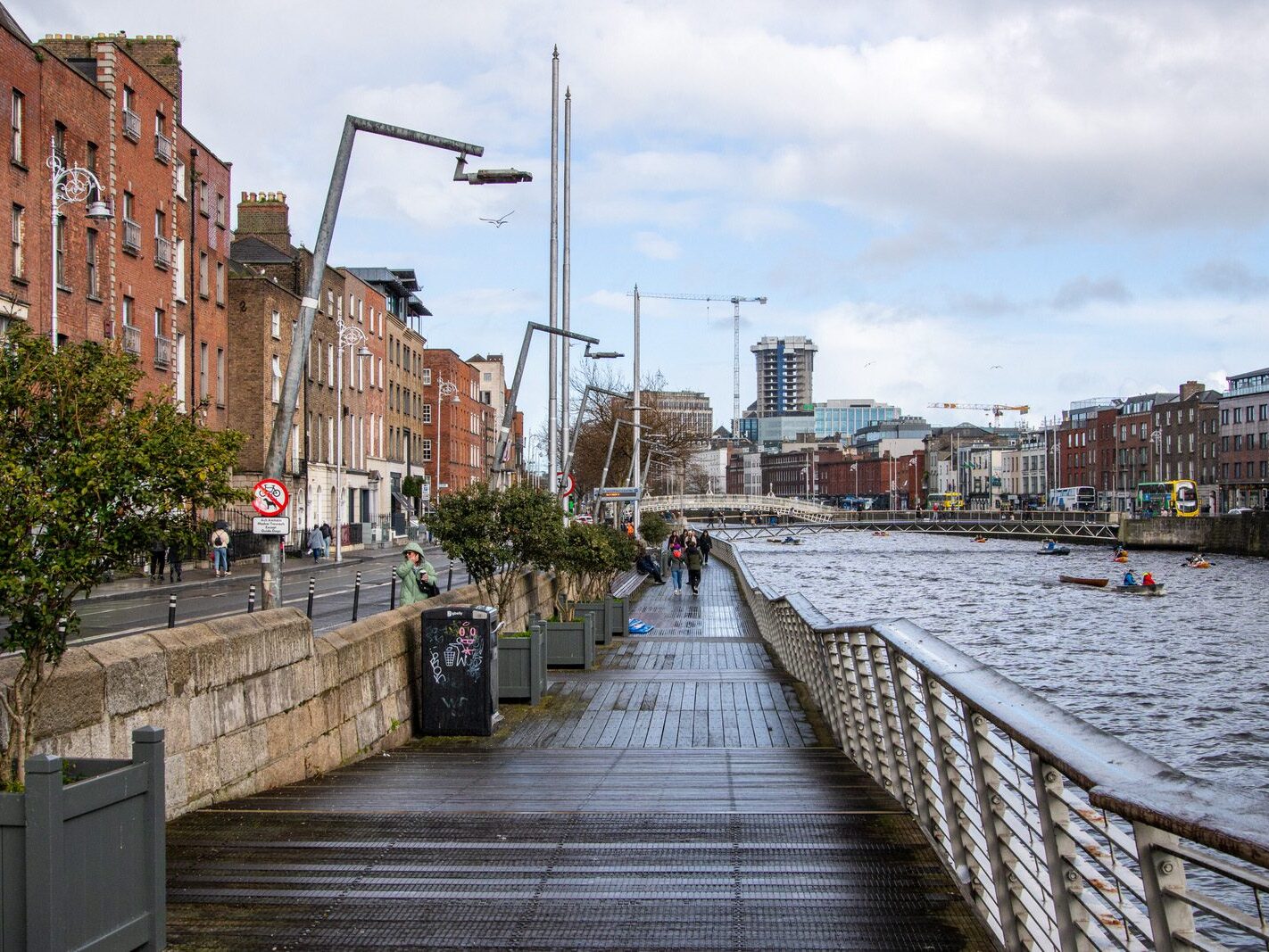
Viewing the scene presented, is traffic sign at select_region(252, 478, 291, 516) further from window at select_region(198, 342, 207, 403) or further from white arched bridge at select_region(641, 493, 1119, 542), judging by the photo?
white arched bridge at select_region(641, 493, 1119, 542)

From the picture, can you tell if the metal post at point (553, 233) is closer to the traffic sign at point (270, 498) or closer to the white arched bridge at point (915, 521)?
the traffic sign at point (270, 498)

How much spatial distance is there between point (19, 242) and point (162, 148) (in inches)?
474

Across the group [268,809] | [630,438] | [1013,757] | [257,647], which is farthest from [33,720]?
[630,438]

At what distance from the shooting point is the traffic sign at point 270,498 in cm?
1482

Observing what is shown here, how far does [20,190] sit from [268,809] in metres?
29.4

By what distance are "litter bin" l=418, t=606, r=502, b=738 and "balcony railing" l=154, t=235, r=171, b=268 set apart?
114ft

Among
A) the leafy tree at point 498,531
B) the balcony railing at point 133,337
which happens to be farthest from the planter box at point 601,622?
the balcony railing at point 133,337

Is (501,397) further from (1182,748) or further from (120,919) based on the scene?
(120,919)

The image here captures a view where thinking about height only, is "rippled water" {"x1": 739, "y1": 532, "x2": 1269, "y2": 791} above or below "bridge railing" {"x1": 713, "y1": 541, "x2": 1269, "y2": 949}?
below

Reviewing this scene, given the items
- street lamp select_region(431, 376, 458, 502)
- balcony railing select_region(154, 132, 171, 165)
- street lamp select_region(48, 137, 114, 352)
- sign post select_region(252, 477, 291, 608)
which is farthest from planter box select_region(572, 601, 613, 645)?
street lamp select_region(431, 376, 458, 502)

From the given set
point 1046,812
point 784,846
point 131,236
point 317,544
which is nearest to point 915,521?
point 317,544

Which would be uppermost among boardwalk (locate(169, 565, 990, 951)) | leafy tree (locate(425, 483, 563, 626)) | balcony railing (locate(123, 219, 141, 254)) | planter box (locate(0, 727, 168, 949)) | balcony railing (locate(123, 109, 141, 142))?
balcony railing (locate(123, 109, 141, 142))

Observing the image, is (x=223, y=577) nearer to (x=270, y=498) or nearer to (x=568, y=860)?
(x=270, y=498)

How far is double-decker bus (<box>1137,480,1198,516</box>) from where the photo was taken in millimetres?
116625
